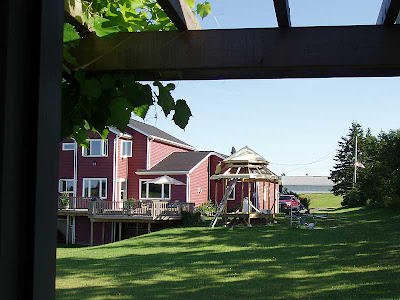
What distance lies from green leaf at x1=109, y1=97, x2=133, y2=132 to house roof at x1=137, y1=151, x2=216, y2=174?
27.4 m

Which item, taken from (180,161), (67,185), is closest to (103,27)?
(67,185)

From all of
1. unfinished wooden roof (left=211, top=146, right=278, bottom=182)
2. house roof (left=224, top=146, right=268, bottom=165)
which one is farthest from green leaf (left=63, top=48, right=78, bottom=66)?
house roof (left=224, top=146, right=268, bottom=165)

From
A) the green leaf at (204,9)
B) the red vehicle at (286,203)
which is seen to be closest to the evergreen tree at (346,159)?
the red vehicle at (286,203)

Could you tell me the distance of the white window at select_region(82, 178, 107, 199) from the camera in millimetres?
29344

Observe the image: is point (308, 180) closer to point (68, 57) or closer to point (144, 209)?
point (144, 209)

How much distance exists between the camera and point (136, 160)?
100.0ft

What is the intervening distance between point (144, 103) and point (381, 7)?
1.16 meters

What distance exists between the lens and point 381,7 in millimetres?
2299

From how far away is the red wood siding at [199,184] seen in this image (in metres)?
30.6

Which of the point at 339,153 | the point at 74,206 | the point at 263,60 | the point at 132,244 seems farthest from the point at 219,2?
the point at 339,153

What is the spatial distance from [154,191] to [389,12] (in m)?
28.3

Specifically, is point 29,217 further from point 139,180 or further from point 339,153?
point 339,153

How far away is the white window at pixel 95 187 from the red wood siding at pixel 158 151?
3177 millimetres

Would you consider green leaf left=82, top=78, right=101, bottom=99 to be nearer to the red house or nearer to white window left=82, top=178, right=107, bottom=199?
the red house
